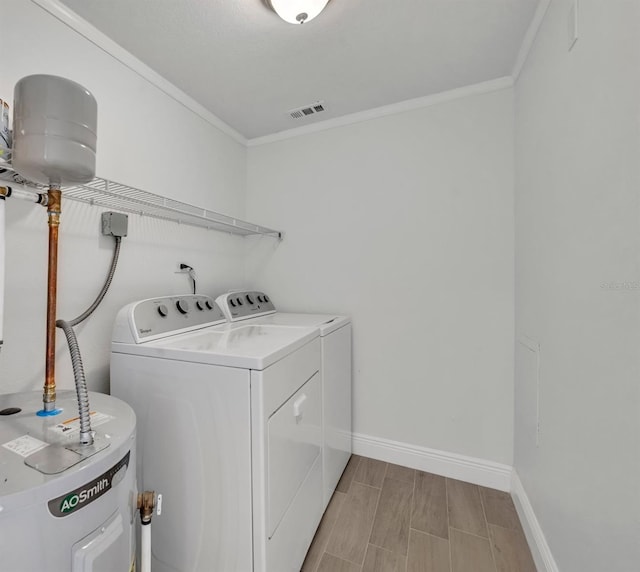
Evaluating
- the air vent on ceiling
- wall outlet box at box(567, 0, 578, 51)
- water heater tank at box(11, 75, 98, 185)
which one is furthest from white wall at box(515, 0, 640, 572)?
water heater tank at box(11, 75, 98, 185)

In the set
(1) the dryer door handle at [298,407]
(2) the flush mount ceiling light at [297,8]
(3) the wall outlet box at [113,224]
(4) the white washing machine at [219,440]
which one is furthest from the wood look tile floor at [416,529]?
(2) the flush mount ceiling light at [297,8]

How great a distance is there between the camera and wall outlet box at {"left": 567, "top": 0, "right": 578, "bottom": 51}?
0.94m

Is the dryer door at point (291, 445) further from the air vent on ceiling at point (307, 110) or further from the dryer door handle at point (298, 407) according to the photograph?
the air vent on ceiling at point (307, 110)

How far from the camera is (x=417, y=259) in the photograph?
1820 mm

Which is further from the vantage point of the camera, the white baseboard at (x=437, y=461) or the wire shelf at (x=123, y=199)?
the white baseboard at (x=437, y=461)

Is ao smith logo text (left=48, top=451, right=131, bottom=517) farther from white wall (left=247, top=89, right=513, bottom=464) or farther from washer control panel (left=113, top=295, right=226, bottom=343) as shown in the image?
white wall (left=247, top=89, right=513, bottom=464)

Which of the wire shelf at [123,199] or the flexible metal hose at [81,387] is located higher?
the wire shelf at [123,199]

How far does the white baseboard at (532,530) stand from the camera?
108 cm

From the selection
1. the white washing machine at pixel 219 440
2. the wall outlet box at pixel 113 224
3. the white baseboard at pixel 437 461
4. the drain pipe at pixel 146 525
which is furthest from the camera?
the white baseboard at pixel 437 461

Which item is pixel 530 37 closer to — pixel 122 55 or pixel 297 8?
pixel 297 8

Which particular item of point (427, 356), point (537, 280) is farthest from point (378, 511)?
point (537, 280)

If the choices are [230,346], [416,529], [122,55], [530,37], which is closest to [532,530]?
[416,529]

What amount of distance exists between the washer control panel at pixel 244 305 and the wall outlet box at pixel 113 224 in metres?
0.61

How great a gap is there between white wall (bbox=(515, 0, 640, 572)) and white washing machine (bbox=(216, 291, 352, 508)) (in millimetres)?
921
